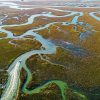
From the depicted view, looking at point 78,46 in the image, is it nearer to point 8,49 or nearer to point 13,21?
point 8,49

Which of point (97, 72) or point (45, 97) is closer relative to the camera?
point (45, 97)

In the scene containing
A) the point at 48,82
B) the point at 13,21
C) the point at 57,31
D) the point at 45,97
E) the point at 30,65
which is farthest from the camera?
the point at 13,21

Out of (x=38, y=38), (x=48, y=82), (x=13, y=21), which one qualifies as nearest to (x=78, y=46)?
(x=38, y=38)

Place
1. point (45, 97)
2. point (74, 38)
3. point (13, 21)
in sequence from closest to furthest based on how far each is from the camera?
1. point (45, 97)
2. point (74, 38)
3. point (13, 21)

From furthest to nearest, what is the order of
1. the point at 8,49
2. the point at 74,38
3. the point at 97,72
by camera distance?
the point at 74,38, the point at 8,49, the point at 97,72

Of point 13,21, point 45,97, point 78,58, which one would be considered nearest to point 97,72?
point 78,58

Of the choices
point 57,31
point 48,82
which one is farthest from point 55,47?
point 48,82

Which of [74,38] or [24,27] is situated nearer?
[74,38]

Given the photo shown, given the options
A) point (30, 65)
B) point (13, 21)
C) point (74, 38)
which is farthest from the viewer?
point (13, 21)

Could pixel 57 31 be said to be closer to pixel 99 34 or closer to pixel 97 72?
pixel 99 34
